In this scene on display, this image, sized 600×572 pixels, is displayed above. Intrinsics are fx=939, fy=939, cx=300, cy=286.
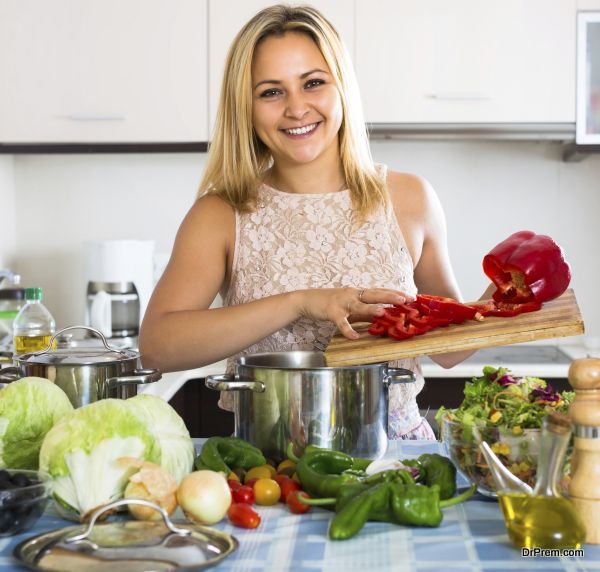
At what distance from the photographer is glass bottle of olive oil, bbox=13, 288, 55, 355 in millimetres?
2484

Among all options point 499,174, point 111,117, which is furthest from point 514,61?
point 111,117

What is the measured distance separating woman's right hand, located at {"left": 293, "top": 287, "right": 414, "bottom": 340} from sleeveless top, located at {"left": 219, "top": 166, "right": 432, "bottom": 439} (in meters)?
0.23

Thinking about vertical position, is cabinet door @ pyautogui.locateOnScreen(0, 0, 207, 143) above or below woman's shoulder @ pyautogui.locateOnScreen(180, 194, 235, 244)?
above

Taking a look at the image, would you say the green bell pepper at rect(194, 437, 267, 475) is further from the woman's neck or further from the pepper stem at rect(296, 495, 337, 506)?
the woman's neck

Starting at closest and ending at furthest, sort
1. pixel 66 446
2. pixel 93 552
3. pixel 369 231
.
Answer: pixel 93 552
pixel 66 446
pixel 369 231

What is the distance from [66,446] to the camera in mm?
1046

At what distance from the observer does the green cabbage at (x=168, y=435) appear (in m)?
1.12

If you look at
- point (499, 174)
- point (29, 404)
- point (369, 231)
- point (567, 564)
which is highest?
point (499, 174)

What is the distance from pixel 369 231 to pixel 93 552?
110 centimetres

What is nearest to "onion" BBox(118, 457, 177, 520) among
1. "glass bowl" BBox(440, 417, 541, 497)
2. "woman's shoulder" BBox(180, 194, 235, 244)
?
"glass bowl" BBox(440, 417, 541, 497)

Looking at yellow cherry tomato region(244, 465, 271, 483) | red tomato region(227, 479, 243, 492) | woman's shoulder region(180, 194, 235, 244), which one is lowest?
red tomato region(227, 479, 243, 492)

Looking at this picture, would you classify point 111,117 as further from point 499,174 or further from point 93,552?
point 93,552

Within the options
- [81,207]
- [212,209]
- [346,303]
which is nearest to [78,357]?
[346,303]

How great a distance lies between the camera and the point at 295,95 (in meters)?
1.81
